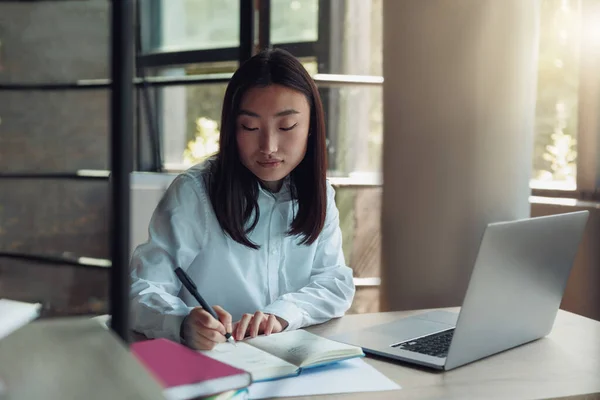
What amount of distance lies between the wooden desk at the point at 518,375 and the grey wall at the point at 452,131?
0.70 metres

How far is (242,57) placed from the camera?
9.91 ft

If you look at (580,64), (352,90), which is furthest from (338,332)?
(352,90)

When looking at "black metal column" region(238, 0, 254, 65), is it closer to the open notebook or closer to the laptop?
the laptop

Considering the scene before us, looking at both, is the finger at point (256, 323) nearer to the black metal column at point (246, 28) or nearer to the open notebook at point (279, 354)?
the open notebook at point (279, 354)

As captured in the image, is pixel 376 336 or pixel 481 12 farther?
pixel 481 12

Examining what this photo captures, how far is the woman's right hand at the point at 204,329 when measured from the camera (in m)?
1.12

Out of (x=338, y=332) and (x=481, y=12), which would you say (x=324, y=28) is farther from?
(x=338, y=332)

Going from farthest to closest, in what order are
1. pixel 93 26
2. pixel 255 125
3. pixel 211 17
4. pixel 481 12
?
pixel 93 26, pixel 211 17, pixel 481 12, pixel 255 125

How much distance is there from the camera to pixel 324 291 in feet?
5.03

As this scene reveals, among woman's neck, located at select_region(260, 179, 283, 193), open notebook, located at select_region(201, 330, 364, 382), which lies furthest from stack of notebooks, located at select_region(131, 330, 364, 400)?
woman's neck, located at select_region(260, 179, 283, 193)

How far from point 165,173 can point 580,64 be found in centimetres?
204

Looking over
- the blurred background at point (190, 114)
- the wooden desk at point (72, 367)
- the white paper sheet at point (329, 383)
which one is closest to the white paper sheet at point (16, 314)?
the wooden desk at point (72, 367)

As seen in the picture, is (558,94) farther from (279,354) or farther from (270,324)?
(279,354)

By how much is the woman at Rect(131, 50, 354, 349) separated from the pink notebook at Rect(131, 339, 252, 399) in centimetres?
53
